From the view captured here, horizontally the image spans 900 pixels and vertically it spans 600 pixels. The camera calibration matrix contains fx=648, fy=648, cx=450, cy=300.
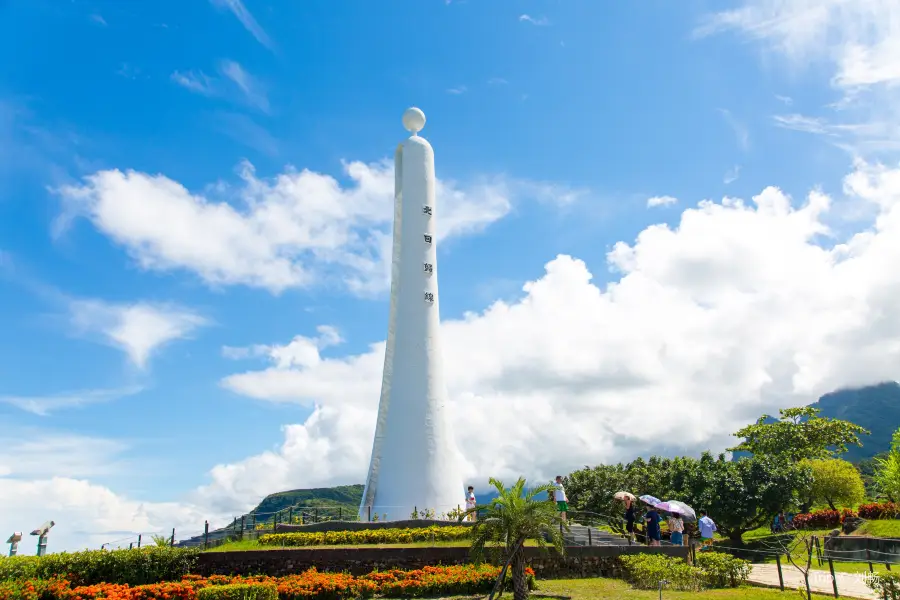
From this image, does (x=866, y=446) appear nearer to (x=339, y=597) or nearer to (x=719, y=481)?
(x=719, y=481)

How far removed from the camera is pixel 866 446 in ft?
563

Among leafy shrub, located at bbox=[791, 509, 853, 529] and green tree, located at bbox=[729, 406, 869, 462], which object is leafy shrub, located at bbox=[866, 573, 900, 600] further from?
green tree, located at bbox=[729, 406, 869, 462]

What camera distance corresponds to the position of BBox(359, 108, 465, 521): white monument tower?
22.0 meters

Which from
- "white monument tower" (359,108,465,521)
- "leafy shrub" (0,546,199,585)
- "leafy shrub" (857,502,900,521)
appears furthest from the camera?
"leafy shrub" (857,502,900,521)

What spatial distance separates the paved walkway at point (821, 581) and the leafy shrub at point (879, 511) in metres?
10.7

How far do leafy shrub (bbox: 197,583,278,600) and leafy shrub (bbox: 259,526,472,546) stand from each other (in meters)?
3.95

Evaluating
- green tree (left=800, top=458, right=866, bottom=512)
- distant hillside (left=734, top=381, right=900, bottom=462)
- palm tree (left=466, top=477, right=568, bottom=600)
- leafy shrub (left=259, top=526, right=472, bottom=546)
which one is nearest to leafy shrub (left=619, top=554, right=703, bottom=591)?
palm tree (left=466, top=477, right=568, bottom=600)

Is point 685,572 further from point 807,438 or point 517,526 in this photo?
point 807,438

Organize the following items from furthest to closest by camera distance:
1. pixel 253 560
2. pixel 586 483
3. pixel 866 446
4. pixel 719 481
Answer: pixel 866 446, pixel 586 483, pixel 719 481, pixel 253 560

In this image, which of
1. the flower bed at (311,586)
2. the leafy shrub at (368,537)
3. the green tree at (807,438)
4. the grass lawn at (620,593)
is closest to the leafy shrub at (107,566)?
the flower bed at (311,586)

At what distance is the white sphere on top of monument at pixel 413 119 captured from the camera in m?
26.1

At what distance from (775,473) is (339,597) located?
739 inches

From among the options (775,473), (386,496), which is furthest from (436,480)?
(775,473)

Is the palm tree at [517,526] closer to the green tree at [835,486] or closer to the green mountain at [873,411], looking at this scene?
the green tree at [835,486]
